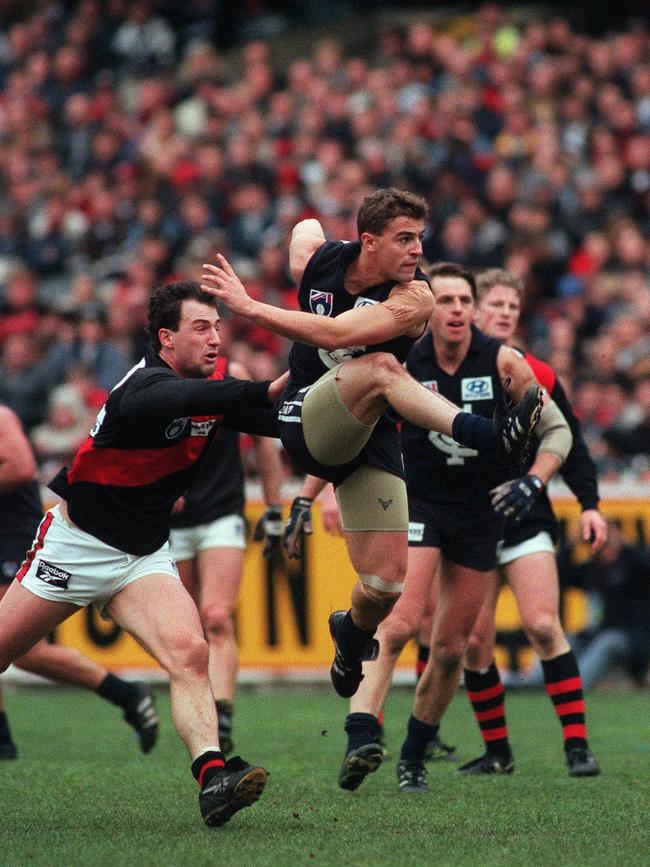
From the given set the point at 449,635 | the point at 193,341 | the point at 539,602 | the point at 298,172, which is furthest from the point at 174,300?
the point at 298,172

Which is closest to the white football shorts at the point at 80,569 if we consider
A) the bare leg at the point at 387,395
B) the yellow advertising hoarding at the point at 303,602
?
the bare leg at the point at 387,395

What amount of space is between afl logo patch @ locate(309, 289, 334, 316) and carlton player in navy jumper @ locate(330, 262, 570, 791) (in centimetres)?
136

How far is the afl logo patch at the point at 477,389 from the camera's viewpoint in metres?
7.78

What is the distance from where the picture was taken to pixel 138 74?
21094mm

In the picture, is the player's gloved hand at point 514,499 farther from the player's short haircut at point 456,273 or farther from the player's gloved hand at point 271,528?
the player's gloved hand at point 271,528

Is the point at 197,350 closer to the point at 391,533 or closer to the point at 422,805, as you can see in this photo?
the point at 391,533

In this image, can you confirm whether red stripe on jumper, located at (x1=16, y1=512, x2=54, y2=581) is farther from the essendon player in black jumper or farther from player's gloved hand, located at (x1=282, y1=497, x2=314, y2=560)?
player's gloved hand, located at (x1=282, y1=497, x2=314, y2=560)

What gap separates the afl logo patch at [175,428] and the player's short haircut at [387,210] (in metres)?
1.07

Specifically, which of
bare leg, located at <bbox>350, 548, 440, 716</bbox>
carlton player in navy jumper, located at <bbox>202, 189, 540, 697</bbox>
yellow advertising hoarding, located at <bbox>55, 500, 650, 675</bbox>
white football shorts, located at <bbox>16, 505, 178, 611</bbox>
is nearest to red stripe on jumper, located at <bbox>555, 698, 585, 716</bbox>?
bare leg, located at <bbox>350, 548, 440, 716</bbox>

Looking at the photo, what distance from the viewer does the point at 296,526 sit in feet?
23.0

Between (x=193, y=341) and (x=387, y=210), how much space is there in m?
0.95

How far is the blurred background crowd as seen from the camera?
49.0 feet

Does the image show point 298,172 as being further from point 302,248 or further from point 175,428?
point 175,428

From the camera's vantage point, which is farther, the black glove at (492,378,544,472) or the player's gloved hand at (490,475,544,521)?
the player's gloved hand at (490,475,544,521)
